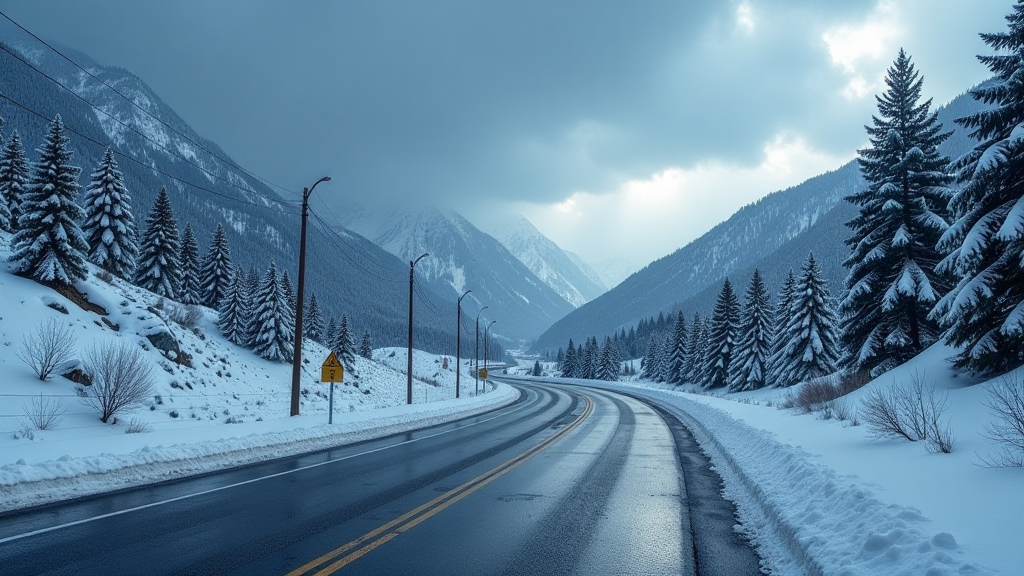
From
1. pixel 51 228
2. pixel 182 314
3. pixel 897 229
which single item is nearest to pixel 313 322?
pixel 182 314

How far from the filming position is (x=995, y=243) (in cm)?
1193

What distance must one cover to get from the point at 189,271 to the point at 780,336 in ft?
172

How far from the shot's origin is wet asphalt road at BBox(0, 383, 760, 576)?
5.25 meters

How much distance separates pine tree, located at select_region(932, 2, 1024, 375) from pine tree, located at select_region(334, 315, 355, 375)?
50473 mm

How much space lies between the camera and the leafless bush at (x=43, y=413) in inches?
635

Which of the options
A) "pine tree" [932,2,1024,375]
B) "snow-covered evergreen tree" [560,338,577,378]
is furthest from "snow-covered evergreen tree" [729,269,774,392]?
"snow-covered evergreen tree" [560,338,577,378]

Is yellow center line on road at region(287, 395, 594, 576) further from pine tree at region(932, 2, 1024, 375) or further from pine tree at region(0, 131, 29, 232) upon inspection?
pine tree at region(0, 131, 29, 232)

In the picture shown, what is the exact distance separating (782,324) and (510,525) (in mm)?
44430

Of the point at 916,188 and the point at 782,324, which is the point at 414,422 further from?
the point at 782,324

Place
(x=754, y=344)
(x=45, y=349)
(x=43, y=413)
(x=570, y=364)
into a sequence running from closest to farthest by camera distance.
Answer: (x=43, y=413) < (x=45, y=349) < (x=754, y=344) < (x=570, y=364)

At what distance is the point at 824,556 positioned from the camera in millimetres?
4867

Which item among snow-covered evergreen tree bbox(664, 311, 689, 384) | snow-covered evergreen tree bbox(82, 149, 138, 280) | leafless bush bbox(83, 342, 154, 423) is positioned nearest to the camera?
leafless bush bbox(83, 342, 154, 423)

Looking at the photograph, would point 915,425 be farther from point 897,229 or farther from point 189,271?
point 189,271

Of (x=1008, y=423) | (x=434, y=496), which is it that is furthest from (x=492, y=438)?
(x=1008, y=423)
